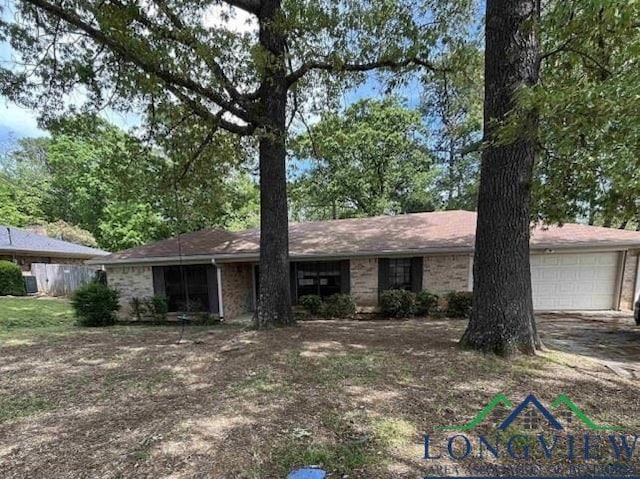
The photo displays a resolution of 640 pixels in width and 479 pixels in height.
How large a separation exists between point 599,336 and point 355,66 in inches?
302

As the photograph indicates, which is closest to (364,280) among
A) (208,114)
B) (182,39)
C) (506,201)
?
(506,201)

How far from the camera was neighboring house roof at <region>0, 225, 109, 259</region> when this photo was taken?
1734 cm

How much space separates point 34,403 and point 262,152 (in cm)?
560

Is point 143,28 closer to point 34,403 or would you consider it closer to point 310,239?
point 34,403

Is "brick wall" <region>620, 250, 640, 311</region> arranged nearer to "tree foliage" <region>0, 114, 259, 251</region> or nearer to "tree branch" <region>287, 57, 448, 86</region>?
"tree branch" <region>287, 57, 448, 86</region>

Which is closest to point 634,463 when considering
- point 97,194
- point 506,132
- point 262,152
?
point 506,132

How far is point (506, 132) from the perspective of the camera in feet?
13.1

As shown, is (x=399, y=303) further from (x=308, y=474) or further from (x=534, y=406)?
(x=308, y=474)

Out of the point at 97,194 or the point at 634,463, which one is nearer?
the point at 634,463

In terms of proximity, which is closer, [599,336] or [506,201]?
[506,201]

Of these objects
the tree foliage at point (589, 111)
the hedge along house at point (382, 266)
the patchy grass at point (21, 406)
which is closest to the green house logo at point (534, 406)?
the tree foliage at point (589, 111)

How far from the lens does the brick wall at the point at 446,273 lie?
32.9 feet

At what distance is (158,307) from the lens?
10.8m

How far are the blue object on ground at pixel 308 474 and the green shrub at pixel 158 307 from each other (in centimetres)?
989
